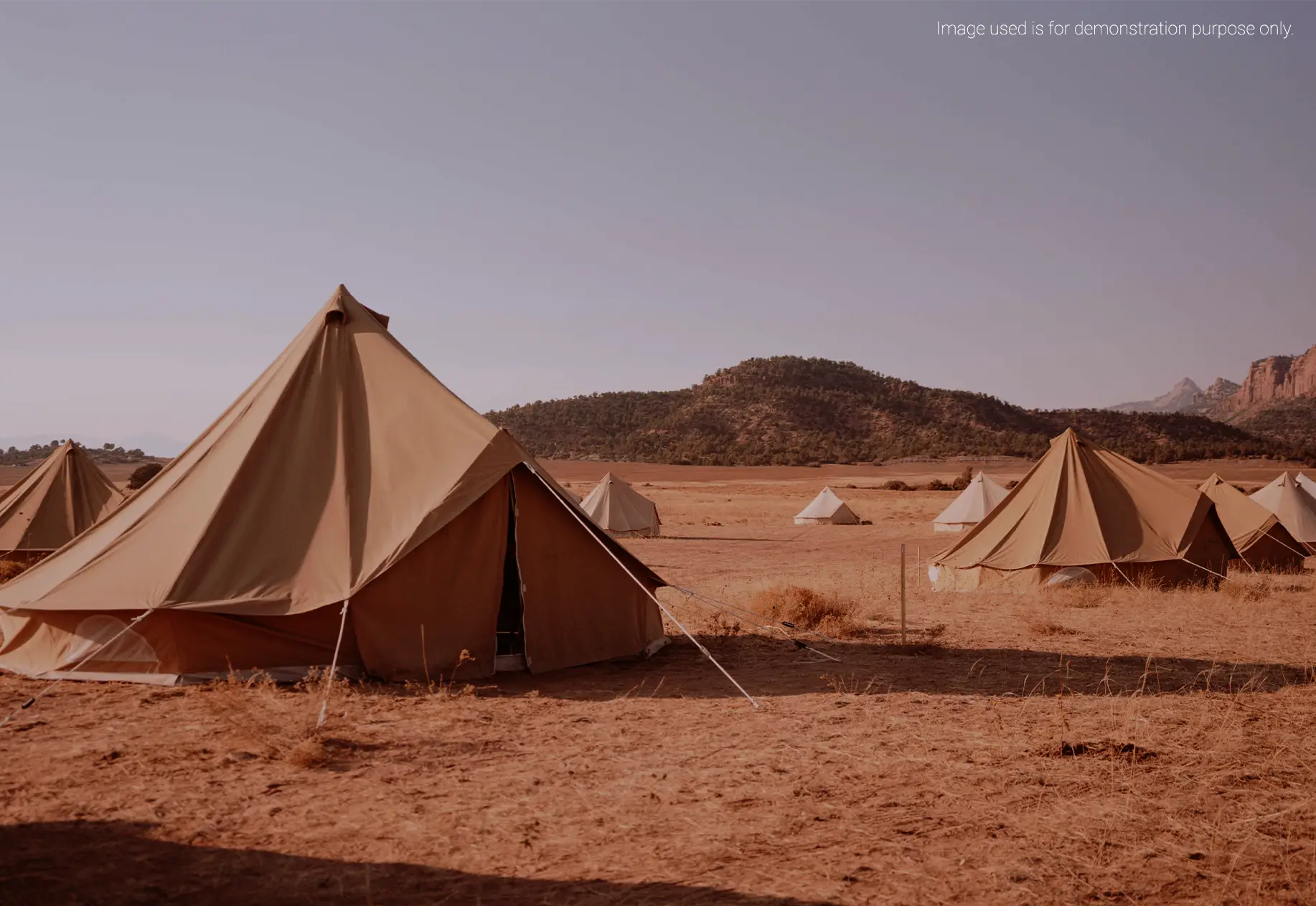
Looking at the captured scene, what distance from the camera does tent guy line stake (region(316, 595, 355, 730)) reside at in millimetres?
6664

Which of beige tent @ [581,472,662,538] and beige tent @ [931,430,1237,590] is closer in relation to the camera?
beige tent @ [931,430,1237,590]

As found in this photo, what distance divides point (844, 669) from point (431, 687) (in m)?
3.74

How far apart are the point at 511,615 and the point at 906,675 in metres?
3.89

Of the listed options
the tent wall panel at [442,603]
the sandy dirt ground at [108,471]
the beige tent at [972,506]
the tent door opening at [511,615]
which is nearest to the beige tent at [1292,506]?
the beige tent at [972,506]

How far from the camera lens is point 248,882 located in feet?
14.3

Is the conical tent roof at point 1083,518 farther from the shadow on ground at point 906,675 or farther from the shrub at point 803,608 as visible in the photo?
the shadow on ground at point 906,675

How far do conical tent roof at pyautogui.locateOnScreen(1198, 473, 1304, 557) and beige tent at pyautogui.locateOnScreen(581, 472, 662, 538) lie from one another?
1475 centimetres

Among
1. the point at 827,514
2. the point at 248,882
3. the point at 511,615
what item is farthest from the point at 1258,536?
the point at 248,882

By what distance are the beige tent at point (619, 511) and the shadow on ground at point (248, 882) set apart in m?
24.2

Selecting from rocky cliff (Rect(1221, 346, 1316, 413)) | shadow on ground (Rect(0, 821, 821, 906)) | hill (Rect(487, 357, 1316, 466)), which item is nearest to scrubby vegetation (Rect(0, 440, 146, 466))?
hill (Rect(487, 357, 1316, 466))

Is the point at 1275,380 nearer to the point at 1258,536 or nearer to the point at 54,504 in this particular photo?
the point at 1258,536

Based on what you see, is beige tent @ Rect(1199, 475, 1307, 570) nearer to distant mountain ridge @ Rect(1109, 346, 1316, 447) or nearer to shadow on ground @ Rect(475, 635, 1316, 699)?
shadow on ground @ Rect(475, 635, 1316, 699)

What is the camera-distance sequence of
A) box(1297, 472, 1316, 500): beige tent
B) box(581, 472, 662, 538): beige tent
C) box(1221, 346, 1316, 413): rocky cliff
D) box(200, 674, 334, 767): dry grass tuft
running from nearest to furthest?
box(200, 674, 334, 767): dry grass tuft
box(1297, 472, 1316, 500): beige tent
box(581, 472, 662, 538): beige tent
box(1221, 346, 1316, 413): rocky cliff

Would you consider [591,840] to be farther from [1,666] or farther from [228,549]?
[1,666]
